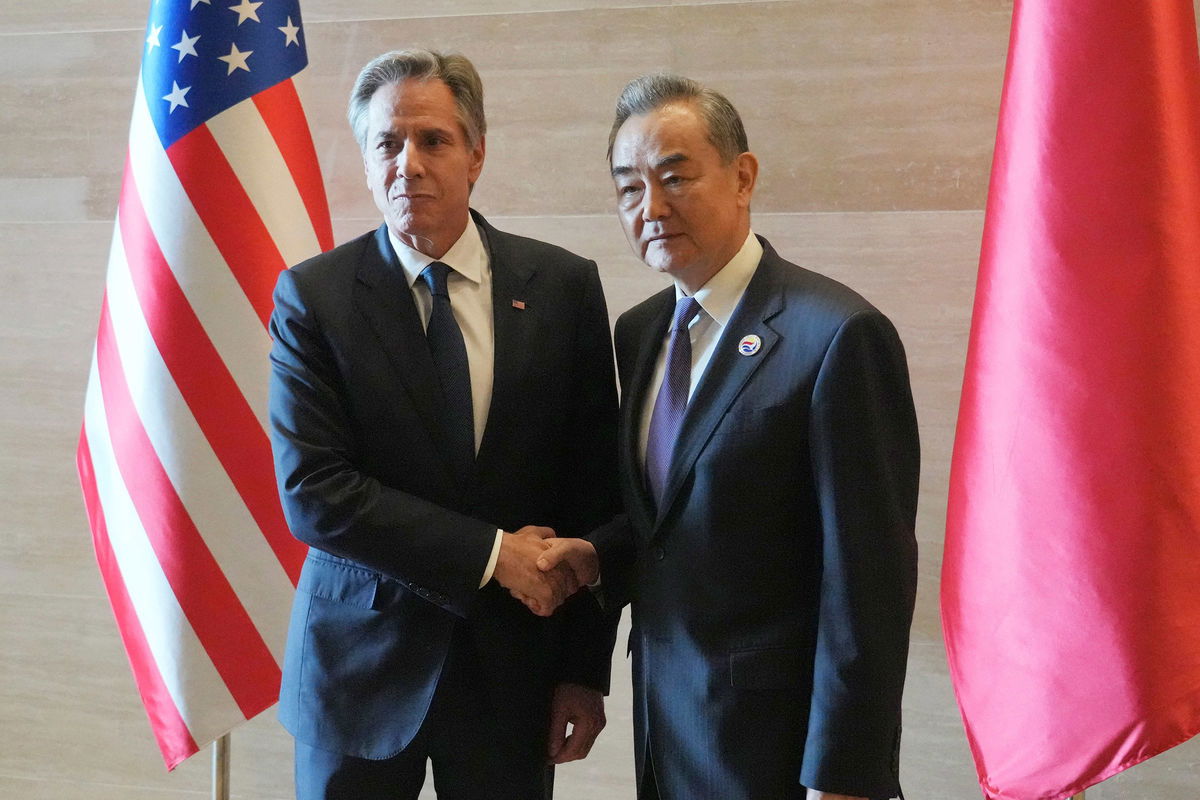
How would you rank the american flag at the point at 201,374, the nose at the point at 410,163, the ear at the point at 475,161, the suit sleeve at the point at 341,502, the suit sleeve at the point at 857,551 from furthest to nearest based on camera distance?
1. the american flag at the point at 201,374
2. the ear at the point at 475,161
3. the nose at the point at 410,163
4. the suit sleeve at the point at 341,502
5. the suit sleeve at the point at 857,551

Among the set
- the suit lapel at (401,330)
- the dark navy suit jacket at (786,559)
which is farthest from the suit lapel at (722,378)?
the suit lapel at (401,330)

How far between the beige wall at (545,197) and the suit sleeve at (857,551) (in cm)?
121

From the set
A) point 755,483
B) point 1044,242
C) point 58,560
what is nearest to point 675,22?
point 1044,242

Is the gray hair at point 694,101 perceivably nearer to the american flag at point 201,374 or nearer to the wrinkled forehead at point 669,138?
the wrinkled forehead at point 669,138

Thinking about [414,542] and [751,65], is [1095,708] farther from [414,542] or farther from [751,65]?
[751,65]

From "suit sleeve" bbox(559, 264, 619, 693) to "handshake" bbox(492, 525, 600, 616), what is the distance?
0.11 meters

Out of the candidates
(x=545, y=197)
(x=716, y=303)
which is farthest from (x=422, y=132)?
(x=545, y=197)

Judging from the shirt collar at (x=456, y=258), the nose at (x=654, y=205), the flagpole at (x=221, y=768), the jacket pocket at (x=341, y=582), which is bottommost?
the flagpole at (x=221, y=768)

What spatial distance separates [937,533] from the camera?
262cm

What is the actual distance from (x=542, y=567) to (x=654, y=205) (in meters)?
0.55

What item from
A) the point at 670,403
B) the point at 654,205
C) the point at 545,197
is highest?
the point at 545,197

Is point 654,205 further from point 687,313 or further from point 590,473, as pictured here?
point 590,473

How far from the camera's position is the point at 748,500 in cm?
150

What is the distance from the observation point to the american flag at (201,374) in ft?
7.59
